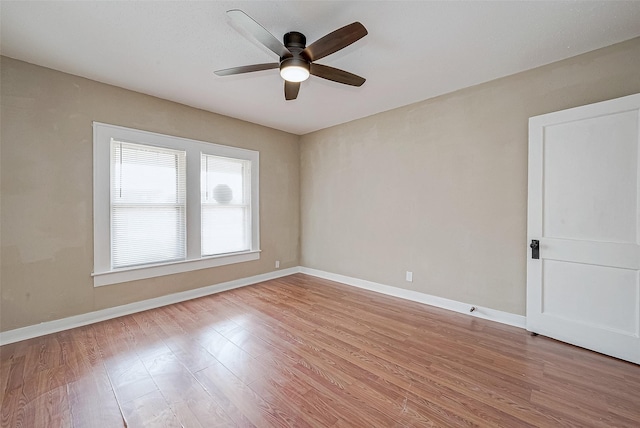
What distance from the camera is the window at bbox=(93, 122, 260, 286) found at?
3074 mm

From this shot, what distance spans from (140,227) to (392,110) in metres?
3.85

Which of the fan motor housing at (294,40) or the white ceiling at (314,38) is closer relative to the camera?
the white ceiling at (314,38)

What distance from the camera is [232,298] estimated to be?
3740 millimetres

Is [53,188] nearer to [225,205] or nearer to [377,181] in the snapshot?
[225,205]

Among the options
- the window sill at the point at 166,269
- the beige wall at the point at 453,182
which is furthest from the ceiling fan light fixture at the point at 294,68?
the window sill at the point at 166,269

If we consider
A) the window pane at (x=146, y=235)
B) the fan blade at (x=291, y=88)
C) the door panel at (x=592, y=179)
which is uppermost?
the fan blade at (x=291, y=88)

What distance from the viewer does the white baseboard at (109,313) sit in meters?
2.57

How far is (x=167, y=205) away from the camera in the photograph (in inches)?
140

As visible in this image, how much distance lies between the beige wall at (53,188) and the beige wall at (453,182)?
111 inches

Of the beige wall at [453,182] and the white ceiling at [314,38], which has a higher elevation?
the white ceiling at [314,38]

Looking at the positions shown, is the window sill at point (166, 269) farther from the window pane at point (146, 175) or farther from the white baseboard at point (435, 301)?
the white baseboard at point (435, 301)

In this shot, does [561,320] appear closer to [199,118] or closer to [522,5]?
[522,5]

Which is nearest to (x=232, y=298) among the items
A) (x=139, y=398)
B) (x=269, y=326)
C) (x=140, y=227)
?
(x=269, y=326)

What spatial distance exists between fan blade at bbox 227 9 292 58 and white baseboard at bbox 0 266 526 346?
10.9 ft
